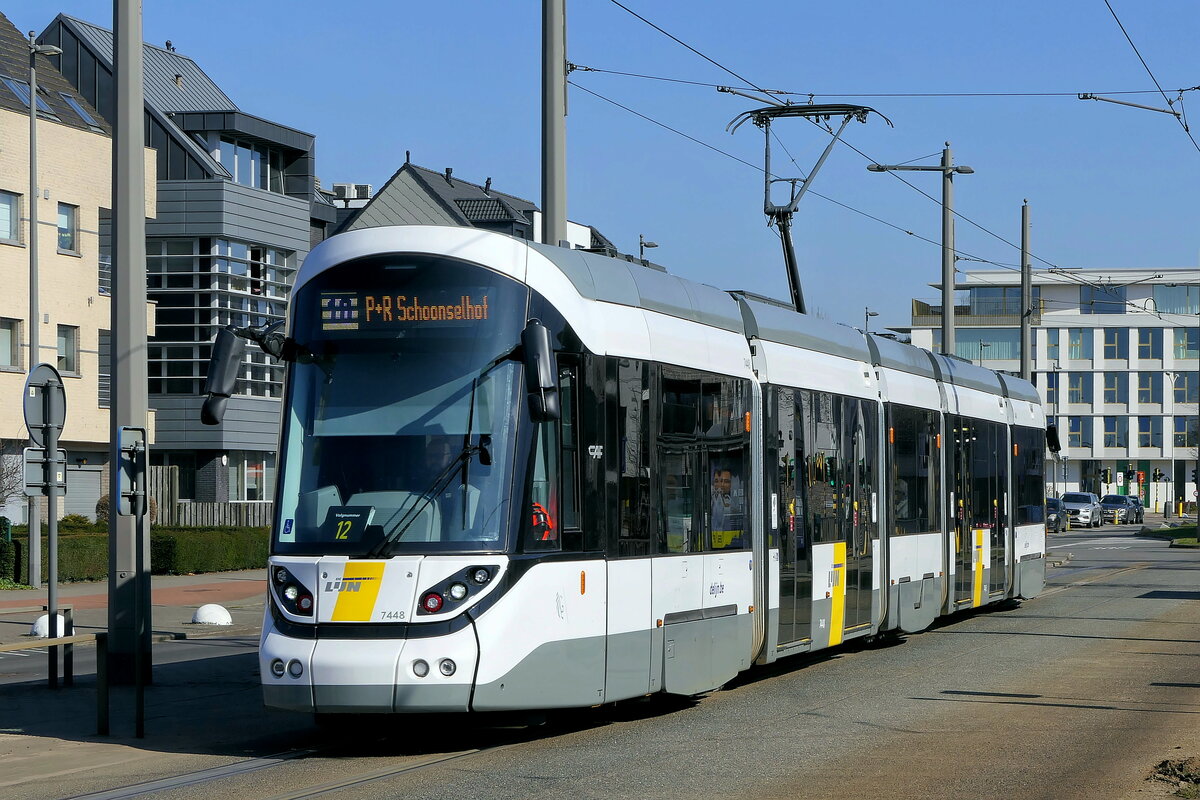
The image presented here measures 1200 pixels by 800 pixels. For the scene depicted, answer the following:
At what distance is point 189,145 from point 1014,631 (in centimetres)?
3706

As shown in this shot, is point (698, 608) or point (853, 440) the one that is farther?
point (853, 440)

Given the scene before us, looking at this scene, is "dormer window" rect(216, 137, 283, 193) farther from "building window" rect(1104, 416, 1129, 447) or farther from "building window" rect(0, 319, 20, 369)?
"building window" rect(1104, 416, 1129, 447)

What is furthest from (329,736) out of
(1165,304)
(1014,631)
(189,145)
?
(1165,304)

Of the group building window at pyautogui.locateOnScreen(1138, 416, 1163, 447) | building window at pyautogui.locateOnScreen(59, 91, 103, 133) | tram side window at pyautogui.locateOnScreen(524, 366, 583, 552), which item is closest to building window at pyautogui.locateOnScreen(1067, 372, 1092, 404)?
A: building window at pyautogui.locateOnScreen(1138, 416, 1163, 447)

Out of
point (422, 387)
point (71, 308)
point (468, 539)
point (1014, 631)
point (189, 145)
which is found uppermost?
point (189, 145)

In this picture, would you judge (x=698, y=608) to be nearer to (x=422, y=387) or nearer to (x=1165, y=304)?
(x=422, y=387)

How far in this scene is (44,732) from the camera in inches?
501

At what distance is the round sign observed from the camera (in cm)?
1536

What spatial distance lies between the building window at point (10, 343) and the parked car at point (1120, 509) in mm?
58828

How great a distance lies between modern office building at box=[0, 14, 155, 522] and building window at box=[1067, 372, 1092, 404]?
8235 centimetres

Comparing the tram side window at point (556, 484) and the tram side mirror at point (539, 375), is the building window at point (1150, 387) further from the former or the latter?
the tram side mirror at point (539, 375)

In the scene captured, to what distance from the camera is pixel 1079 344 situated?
376 feet

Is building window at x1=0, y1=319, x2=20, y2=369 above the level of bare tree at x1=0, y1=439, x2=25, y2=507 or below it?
above

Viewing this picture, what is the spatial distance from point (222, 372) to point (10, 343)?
Answer: 32.3 m
